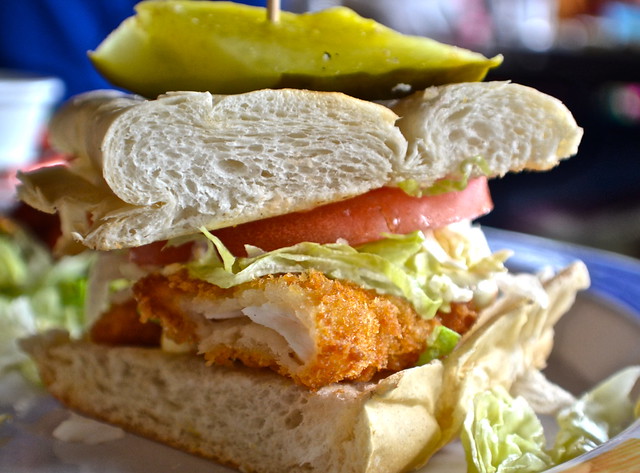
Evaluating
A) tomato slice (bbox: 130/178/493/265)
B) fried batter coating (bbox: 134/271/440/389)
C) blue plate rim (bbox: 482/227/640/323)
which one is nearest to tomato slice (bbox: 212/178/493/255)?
tomato slice (bbox: 130/178/493/265)

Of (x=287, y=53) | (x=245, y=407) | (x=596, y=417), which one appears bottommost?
(x=596, y=417)

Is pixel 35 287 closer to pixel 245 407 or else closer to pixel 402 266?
pixel 245 407

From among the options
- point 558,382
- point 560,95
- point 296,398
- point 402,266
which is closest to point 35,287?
point 296,398

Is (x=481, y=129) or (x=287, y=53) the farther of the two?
(x=481, y=129)

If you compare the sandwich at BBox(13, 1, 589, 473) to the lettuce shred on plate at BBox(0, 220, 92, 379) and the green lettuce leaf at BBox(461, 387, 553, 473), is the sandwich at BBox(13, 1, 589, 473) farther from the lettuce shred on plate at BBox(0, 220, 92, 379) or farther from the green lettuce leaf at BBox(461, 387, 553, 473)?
the lettuce shred on plate at BBox(0, 220, 92, 379)

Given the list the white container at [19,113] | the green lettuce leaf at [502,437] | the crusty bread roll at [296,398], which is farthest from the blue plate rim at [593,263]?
the white container at [19,113]

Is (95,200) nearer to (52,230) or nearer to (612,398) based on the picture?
(612,398)
